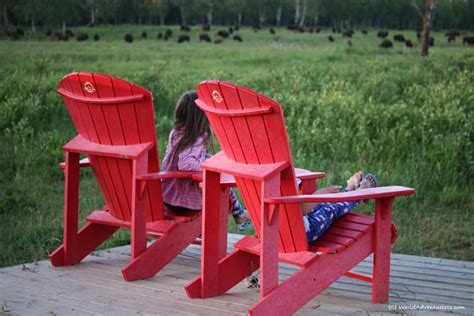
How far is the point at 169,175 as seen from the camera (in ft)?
14.4

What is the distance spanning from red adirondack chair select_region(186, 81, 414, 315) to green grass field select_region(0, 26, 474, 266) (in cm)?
189

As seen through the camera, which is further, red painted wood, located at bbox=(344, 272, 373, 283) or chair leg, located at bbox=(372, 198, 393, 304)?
red painted wood, located at bbox=(344, 272, 373, 283)

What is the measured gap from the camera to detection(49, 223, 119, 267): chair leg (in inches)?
188

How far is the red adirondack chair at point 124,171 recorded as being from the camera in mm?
4387

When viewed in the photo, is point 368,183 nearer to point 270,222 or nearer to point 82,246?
point 270,222

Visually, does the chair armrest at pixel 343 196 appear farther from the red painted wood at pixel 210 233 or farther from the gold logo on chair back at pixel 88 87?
the gold logo on chair back at pixel 88 87

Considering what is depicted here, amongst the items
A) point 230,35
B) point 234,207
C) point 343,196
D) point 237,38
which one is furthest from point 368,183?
point 230,35

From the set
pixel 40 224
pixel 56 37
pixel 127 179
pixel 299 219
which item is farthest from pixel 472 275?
pixel 56 37

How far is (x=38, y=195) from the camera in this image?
24.4 feet

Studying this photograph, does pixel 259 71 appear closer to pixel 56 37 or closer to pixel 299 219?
pixel 56 37

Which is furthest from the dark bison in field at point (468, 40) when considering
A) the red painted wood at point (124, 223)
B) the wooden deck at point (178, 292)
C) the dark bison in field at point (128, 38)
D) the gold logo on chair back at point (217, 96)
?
the gold logo on chair back at point (217, 96)

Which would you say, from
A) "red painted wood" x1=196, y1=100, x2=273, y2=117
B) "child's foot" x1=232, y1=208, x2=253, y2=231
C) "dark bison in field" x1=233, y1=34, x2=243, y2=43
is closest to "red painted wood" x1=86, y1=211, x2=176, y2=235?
"child's foot" x1=232, y1=208, x2=253, y2=231

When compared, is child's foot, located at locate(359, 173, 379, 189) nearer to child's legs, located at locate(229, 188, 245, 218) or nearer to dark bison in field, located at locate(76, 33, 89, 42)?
child's legs, located at locate(229, 188, 245, 218)

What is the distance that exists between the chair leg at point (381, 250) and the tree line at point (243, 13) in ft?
29.9
